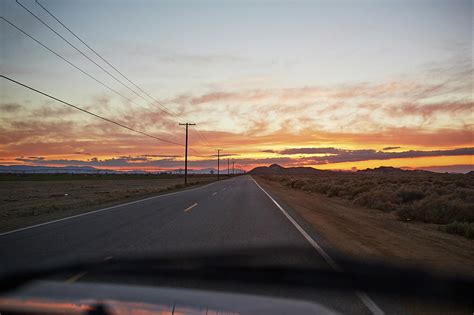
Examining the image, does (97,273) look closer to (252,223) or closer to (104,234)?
(104,234)

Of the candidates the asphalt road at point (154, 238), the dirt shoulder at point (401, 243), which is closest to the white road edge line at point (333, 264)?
the asphalt road at point (154, 238)

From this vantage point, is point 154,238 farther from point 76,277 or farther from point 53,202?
point 53,202

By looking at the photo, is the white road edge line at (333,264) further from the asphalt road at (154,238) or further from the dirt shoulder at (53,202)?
the dirt shoulder at (53,202)

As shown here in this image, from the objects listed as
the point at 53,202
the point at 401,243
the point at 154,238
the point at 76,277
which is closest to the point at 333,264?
the point at 401,243

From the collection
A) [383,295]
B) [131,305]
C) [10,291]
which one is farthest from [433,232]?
[10,291]

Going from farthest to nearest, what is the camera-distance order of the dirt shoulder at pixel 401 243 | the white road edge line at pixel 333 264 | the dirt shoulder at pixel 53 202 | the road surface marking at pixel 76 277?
the dirt shoulder at pixel 53 202 → the dirt shoulder at pixel 401 243 → the road surface marking at pixel 76 277 → the white road edge line at pixel 333 264

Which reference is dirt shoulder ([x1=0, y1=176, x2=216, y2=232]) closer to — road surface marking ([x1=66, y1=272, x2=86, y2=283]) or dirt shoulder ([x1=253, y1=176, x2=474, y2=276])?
road surface marking ([x1=66, y1=272, x2=86, y2=283])

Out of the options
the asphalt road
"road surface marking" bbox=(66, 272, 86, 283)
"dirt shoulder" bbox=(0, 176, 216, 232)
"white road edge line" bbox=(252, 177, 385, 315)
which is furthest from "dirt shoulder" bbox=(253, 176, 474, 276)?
"dirt shoulder" bbox=(0, 176, 216, 232)

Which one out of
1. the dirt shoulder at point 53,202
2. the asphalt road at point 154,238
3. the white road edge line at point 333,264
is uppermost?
the white road edge line at point 333,264

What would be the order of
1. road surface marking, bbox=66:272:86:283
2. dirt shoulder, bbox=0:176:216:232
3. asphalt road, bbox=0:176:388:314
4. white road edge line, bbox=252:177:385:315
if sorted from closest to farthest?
white road edge line, bbox=252:177:385:315
road surface marking, bbox=66:272:86:283
asphalt road, bbox=0:176:388:314
dirt shoulder, bbox=0:176:216:232

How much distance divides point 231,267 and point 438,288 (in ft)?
10.7

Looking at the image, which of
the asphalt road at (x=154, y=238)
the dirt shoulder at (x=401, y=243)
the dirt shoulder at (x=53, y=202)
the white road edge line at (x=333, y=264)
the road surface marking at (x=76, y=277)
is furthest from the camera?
the dirt shoulder at (x=53, y=202)

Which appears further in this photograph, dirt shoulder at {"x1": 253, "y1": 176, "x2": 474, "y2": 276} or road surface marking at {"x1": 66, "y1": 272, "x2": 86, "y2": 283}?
dirt shoulder at {"x1": 253, "y1": 176, "x2": 474, "y2": 276}

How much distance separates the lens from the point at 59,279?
5.86m
